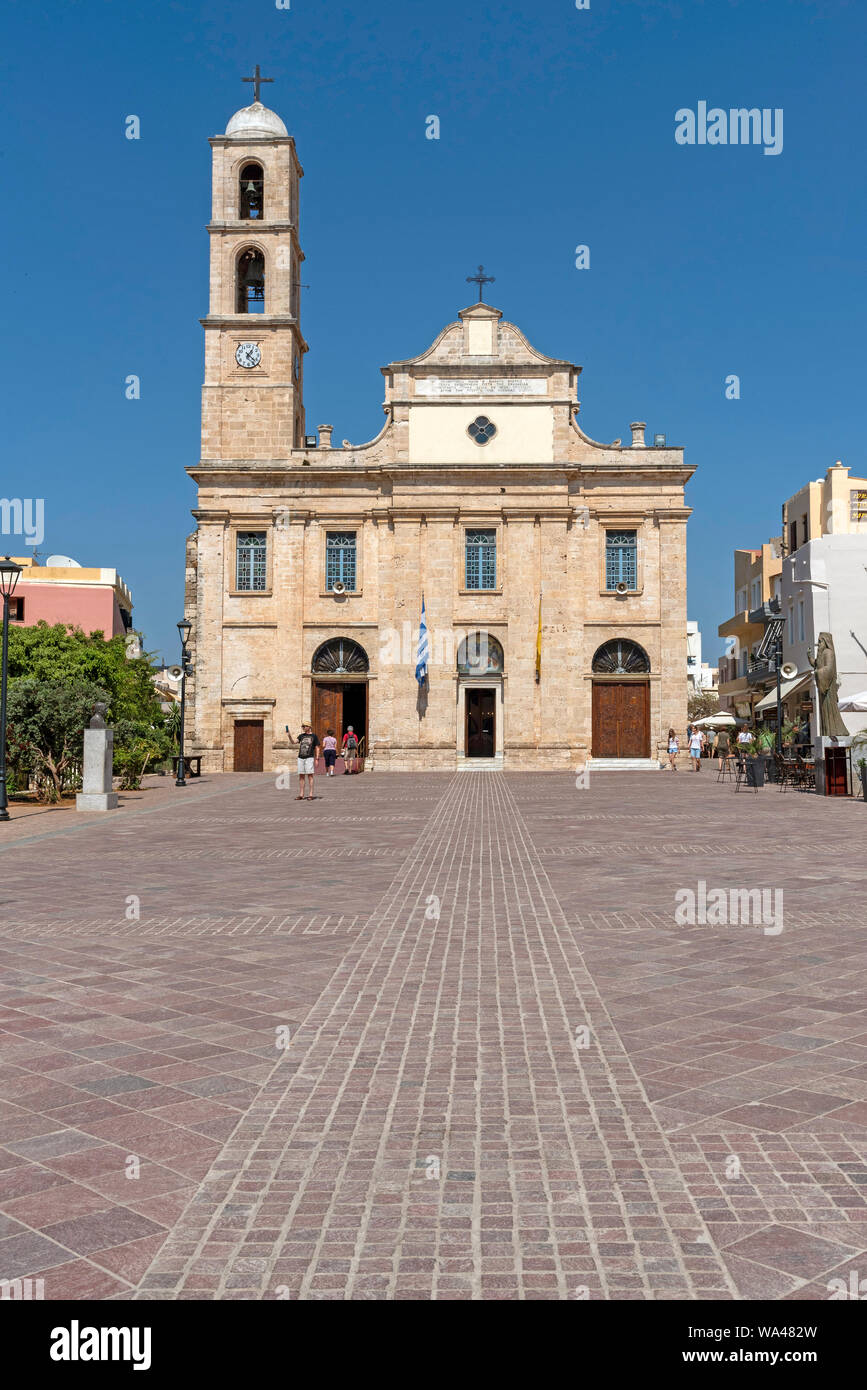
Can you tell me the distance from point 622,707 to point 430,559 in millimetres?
8162

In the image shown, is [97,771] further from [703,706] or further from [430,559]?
[703,706]

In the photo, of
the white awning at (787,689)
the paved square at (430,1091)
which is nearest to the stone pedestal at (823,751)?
the white awning at (787,689)

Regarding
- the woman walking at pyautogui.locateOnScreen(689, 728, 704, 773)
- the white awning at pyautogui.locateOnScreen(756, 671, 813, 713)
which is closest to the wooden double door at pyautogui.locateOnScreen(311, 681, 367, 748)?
the woman walking at pyautogui.locateOnScreen(689, 728, 704, 773)

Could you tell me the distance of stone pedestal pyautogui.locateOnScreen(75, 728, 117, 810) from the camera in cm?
2012

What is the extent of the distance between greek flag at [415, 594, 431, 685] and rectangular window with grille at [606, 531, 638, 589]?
6.47 meters

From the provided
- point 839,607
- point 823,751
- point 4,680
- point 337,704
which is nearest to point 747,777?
point 823,751

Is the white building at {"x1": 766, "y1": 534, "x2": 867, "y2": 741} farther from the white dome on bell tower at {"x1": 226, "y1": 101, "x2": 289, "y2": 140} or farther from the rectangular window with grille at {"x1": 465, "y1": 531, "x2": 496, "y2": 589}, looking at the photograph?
the white dome on bell tower at {"x1": 226, "y1": 101, "x2": 289, "y2": 140}

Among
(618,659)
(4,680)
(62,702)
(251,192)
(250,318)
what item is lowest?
(62,702)

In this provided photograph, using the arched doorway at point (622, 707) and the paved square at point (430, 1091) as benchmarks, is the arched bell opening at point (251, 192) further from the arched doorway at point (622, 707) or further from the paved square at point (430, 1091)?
the paved square at point (430, 1091)

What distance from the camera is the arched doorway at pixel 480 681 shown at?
3706 cm

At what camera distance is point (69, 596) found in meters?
57.7

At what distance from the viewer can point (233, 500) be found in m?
37.5

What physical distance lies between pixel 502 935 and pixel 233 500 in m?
31.6

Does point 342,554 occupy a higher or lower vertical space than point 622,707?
higher
